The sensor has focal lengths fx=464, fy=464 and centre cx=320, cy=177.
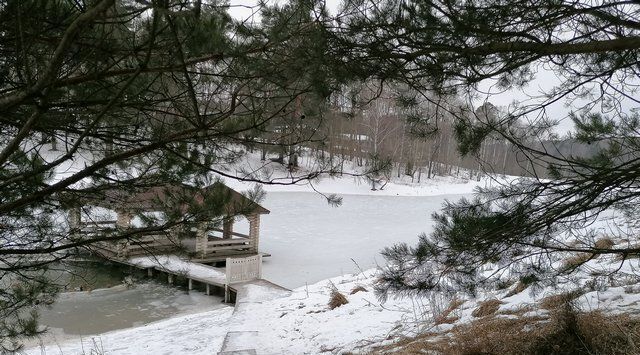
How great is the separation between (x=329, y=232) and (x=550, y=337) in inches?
608

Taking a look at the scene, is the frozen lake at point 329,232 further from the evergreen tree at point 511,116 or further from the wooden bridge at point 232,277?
the evergreen tree at point 511,116

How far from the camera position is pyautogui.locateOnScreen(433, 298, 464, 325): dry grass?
16.3ft

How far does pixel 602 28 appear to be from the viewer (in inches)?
110

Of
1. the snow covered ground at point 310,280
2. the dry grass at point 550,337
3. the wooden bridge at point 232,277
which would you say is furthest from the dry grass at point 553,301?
the wooden bridge at point 232,277

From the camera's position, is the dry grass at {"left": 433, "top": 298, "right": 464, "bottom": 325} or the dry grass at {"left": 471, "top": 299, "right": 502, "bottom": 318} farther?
the dry grass at {"left": 433, "top": 298, "right": 464, "bottom": 325}

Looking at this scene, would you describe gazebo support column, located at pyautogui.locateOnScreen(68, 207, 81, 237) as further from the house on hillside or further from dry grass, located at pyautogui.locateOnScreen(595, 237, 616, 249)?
dry grass, located at pyautogui.locateOnScreen(595, 237, 616, 249)

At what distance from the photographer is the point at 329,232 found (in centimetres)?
1864

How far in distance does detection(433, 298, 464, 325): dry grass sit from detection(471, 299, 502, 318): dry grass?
9.1 inches

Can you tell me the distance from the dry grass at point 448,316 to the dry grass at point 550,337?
0.89 meters

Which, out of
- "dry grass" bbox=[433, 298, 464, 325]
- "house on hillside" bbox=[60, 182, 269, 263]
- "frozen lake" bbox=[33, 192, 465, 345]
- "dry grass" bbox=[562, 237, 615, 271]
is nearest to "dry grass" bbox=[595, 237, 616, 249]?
"dry grass" bbox=[562, 237, 615, 271]

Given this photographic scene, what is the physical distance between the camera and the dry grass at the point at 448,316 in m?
4.96

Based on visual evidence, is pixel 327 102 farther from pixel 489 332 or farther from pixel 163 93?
pixel 489 332

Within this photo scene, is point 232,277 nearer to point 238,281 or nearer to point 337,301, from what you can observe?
point 238,281

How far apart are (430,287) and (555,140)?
1497 mm
